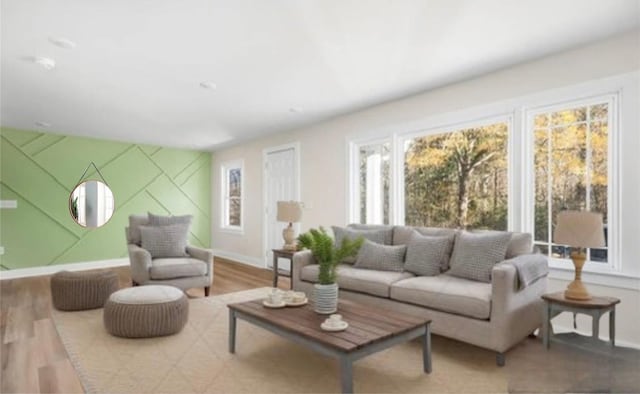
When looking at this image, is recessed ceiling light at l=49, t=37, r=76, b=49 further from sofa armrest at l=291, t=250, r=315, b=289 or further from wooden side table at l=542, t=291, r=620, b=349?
wooden side table at l=542, t=291, r=620, b=349

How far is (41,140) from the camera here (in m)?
5.72

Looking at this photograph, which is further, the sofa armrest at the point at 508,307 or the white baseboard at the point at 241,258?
the white baseboard at the point at 241,258

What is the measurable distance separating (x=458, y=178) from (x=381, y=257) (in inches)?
50.5

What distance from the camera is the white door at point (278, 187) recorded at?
19.3ft

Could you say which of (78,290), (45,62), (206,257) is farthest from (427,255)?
(45,62)

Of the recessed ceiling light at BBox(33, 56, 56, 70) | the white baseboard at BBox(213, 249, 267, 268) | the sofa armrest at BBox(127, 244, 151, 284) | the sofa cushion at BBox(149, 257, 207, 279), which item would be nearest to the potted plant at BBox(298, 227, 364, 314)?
the sofa cushion at BBox(149, 257, 207, 279)

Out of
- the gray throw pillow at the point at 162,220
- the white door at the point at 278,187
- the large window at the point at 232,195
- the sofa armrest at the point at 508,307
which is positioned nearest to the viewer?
the sofa armrest at the point at 508,307

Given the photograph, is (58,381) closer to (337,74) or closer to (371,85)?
(337,74)

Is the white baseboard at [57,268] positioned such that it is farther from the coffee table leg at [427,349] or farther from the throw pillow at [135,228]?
the coffee table leg at [427,349]

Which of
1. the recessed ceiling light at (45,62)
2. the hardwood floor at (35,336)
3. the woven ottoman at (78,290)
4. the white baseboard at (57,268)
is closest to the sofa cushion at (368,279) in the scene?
the hardwood floor at (35,336)

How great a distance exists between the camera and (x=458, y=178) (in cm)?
401

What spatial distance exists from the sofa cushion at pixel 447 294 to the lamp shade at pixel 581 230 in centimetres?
63

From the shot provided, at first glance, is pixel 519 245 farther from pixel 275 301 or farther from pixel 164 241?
pixel 164 241

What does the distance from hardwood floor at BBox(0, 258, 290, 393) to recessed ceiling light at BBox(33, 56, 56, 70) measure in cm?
222
